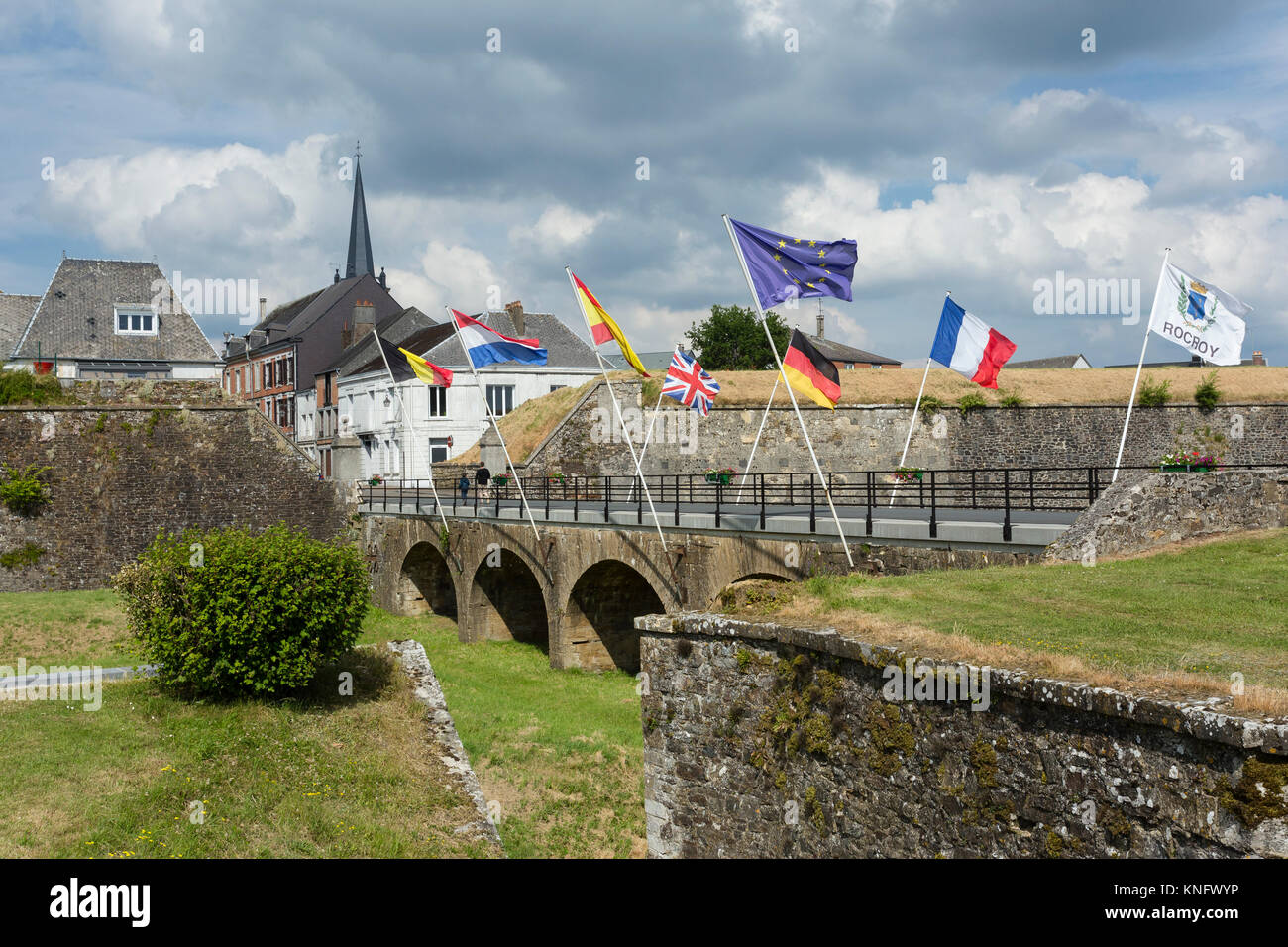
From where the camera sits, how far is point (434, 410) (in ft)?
160

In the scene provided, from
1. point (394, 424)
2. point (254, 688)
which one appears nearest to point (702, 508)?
point (254, 688)

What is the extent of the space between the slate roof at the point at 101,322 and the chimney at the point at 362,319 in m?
21.5

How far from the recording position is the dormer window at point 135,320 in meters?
36.5

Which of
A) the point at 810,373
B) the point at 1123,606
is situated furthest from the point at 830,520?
the point at 1123,606

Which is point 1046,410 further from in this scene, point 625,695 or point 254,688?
point 254,688

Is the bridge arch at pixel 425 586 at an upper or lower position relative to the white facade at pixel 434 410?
lower

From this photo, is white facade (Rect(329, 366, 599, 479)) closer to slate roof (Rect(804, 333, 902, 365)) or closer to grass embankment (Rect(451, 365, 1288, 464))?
grass embankment (Rect(451, 365, 1288, 464))

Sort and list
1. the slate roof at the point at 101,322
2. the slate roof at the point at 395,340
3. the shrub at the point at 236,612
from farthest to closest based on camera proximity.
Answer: the slate roof at the point at 395,340 → the slate roof at the point at 101,322 → the shrub at the point at 236,612

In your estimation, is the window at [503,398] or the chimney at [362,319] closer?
the window at [503,398]

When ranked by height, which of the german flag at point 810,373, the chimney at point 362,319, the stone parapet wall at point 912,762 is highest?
the chimney at point 362,319

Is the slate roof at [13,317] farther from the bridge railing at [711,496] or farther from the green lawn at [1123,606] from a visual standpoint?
the green lawn at [1123,606]

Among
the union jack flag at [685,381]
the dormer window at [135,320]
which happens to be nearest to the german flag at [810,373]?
the union jack flag at [685,381]

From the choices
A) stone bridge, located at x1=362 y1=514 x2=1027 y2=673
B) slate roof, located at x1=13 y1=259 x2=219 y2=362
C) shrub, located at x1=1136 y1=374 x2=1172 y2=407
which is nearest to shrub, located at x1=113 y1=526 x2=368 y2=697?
stone bridge, located at x1=362 y1=514 x2=1027 y2=673
